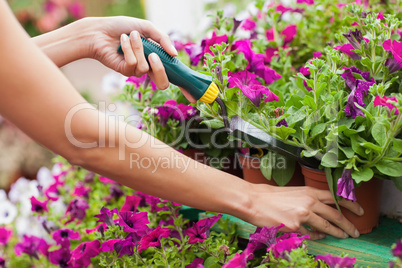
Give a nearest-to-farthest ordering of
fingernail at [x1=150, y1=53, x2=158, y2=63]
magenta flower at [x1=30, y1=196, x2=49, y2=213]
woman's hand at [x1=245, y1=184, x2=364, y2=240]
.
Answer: woman's hand at [x1=245, y1=184, x2=364, y2=240] → fingernail at [x1=150, y1=53, x2=158, y2=63] → magenta flower at [x1=30, y1=196, x2=49, y2=213]

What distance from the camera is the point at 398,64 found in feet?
2.96

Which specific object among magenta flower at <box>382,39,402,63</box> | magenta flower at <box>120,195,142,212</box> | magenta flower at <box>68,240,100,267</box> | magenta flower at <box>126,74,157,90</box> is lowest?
magenta flower at <box>68,240,100,267</box>

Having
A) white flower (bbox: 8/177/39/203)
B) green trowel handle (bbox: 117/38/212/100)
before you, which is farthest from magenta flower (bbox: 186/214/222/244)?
white flower (bbox: 8/177/39/203)

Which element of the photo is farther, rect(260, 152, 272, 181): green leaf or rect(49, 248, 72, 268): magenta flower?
rect(49, 248, 72, 268): magenta flower

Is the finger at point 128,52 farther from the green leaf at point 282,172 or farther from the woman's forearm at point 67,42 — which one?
the green leaf at point 282,172

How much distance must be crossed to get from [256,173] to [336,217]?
232 millimetres

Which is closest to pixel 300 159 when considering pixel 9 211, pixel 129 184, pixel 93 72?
pixel 129 184

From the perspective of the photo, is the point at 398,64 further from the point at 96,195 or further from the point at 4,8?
the point at 96,195

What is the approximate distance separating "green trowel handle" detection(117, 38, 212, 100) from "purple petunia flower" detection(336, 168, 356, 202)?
352mm

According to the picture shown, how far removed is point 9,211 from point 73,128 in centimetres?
103

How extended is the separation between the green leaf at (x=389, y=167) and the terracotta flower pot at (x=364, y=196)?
0.27 feet

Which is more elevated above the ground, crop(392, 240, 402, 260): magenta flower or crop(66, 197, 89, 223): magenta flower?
crop(392, 240, 402, 260): magenta flower

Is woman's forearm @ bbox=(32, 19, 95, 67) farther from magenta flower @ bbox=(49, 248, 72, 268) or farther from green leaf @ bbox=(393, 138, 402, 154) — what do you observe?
green leaf @ bbox=(393, 138, 402, 154)

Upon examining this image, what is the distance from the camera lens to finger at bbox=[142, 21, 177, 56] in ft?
3.44
